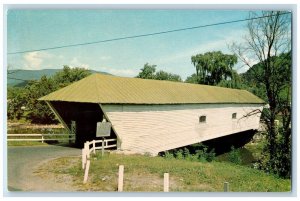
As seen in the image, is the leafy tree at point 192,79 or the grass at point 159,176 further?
the leafy tree at point 192,79

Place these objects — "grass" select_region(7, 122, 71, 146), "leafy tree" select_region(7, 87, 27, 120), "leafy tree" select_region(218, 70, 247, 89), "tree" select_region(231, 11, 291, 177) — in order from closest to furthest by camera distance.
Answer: "leafy tree" select_region(7, 87, 27, 120) → "tree" select_region(231, 11, 291, 177) → "grass" select_region(7, 122, 71, 146) → "leafy tree" select_region(218, 70, 247, 89)

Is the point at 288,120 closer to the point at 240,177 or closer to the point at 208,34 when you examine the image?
the point at 240,177

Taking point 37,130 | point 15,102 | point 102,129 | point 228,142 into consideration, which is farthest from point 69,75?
point 228,142

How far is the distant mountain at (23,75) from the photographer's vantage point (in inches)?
305

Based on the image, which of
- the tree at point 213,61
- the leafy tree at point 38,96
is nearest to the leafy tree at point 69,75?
the leafy tree at point 38,96

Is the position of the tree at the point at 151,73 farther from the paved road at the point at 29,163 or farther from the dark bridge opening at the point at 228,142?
the dark bridge opening at the point at 228,142

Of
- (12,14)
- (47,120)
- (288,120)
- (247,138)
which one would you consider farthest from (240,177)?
(247,138)

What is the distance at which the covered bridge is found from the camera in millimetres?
11500

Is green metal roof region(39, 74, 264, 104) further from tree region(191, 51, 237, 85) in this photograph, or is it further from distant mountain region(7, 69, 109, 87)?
distant mountain region(7, 69, 109, 87)

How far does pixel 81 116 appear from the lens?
13.5 metres

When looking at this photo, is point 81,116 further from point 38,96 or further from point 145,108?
point 38,96

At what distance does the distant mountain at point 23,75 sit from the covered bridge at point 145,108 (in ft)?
5.70

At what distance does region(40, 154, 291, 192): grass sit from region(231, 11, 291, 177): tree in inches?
29.6

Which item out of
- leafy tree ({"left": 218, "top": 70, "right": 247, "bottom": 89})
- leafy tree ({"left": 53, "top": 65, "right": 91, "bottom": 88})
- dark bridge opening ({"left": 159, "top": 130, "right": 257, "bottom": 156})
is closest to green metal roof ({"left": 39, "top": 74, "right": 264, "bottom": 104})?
leafy tree ({"left": 53, "top": 65, "right": 91, "bottom": 88})
